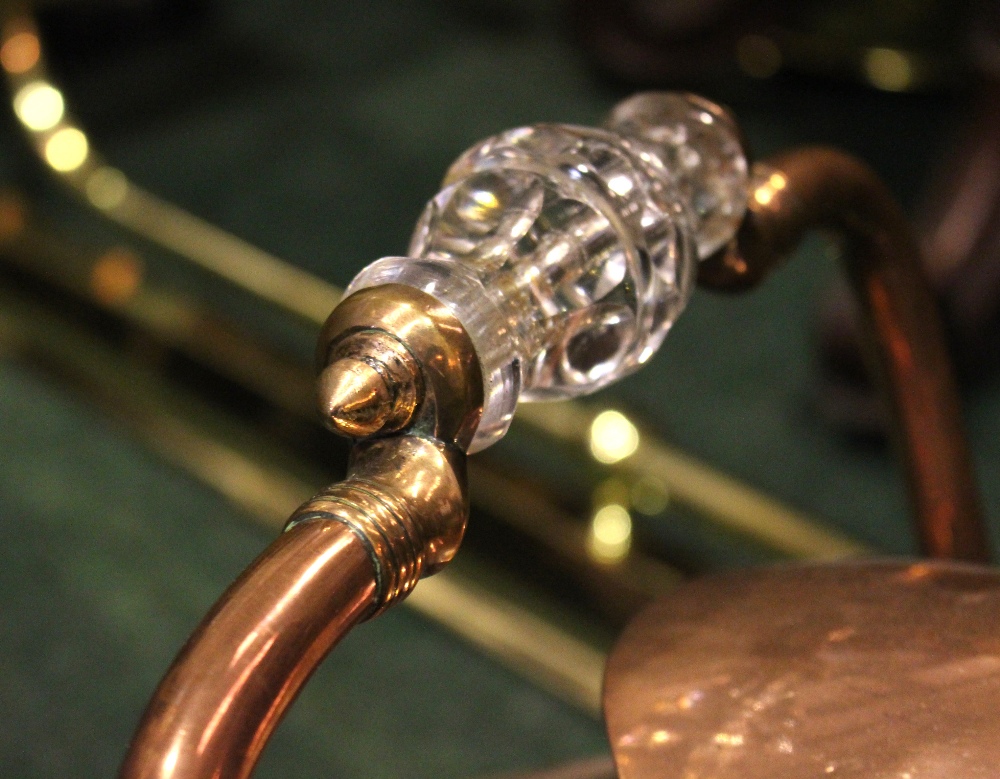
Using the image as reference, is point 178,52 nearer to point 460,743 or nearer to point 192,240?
point 192,240

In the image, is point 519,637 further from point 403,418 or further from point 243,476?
point 403,418

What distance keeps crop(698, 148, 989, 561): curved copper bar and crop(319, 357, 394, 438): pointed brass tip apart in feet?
0.64

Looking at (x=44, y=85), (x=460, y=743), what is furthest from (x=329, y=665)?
(x=44, y=85)

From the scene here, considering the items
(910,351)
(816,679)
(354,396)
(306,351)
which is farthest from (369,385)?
(306,351)

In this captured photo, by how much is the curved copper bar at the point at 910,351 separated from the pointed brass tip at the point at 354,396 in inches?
7.6

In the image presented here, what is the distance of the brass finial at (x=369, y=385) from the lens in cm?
21

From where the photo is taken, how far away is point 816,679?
0.23m

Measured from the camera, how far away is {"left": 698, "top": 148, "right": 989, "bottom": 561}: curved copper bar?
0.37 m

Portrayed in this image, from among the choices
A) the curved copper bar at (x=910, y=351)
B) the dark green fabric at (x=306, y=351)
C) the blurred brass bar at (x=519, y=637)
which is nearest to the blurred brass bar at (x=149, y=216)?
the dark green fabric at (x=306, y=351)

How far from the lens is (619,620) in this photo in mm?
916

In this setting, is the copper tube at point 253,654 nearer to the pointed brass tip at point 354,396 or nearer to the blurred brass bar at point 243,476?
the pointed brass tip at point 354,396

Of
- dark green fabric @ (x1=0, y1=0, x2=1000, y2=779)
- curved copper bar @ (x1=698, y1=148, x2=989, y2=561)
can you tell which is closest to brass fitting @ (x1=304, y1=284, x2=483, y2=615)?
curved copper bar @ (x1=698, y1=148, x2=989, y2=561)

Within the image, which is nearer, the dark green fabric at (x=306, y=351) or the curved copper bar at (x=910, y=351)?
the curved copper bar at (x=910, y=351)

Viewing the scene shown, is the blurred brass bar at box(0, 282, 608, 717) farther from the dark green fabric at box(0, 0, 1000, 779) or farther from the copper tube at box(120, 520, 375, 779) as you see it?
the copper tube at box(120, 520, 375, 779)
